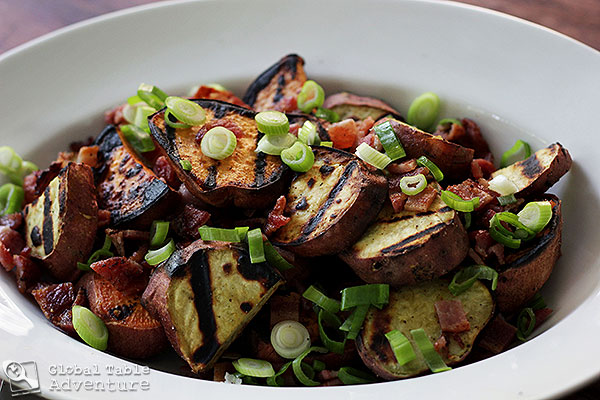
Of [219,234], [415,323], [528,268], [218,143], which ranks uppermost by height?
[218,143]

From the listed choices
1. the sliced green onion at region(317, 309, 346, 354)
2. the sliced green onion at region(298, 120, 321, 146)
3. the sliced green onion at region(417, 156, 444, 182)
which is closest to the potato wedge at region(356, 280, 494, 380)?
the sliced green onion at region(317, 309, 346, 354)

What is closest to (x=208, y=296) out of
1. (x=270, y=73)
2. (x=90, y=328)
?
(x=90, y=328)

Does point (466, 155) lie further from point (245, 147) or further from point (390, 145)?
point (245, 147)

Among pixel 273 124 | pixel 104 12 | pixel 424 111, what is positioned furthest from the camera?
pixel 104 12

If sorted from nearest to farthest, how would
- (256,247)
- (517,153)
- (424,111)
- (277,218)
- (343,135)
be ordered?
(256,247) → (277,218) → (343,135) → (517,153) → (424,111)

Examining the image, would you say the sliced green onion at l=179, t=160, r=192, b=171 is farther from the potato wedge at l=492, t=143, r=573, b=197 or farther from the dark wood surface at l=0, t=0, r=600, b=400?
the dark wood surface at l=0, t=0, r=600, b=400

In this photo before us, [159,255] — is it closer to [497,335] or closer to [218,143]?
[218,143]

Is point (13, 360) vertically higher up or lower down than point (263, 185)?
lower down

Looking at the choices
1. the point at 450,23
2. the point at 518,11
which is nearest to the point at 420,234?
the point at 450,23
